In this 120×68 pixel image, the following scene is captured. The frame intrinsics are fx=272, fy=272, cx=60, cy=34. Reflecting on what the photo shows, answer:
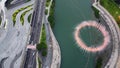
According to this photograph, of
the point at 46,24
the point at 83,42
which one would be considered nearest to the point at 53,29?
the point at 46,24

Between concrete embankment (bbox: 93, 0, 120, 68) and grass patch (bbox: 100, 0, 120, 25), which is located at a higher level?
grass patch (bbox: 100, 0, 120, 25)

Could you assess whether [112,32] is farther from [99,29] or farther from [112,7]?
[112,7]

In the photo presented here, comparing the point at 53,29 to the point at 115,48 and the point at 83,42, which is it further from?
the point at 115,48

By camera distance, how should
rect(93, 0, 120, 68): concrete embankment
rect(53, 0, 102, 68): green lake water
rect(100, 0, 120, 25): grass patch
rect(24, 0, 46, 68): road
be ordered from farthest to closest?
rect(100, 0, 120, 25): grass patch, rect(53, 0, 102, 68): green lake water, rect(24, 0, 46, 68): road, rect(93, 0, 120, 68): concrete embankment

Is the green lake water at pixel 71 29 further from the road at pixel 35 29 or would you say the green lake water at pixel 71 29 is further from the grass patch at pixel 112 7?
the road at pixel 35 29

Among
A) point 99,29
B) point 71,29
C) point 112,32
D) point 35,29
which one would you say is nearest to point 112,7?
point 99,29

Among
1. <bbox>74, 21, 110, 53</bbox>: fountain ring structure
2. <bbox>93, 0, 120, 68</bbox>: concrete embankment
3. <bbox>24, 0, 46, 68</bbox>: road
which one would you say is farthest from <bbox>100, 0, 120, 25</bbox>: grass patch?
<bbox>24, 0, 46, 68</bbox>: road

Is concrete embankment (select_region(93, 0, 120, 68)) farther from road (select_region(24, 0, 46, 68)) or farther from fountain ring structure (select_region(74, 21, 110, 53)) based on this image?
road (select_region(24, 0, 46, 68))
